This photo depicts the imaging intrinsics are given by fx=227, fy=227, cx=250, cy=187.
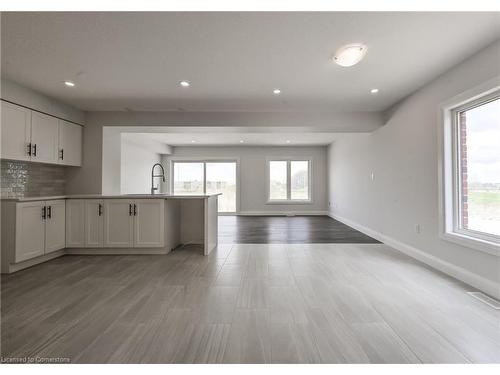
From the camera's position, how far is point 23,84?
2936mm

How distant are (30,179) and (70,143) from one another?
77 centimetres

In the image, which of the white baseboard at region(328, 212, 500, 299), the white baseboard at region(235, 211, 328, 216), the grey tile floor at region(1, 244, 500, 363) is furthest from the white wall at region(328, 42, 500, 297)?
the white baseboard at region(235, 211, 328, 216)

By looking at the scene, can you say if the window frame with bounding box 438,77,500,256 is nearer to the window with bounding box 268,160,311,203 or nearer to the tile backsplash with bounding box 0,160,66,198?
the window with bounding box 268,160,311,203

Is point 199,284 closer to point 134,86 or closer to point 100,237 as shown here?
point 100,237

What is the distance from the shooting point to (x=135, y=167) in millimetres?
6680

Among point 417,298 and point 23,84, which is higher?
point 23,84

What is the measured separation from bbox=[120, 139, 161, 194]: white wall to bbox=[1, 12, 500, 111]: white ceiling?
9.40 ft

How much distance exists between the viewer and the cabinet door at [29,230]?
9.07 feet

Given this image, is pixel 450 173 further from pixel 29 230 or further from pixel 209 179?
pixel 209 179

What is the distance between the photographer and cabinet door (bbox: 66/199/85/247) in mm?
3479

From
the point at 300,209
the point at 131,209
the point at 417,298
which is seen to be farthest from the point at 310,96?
the point at 300,209

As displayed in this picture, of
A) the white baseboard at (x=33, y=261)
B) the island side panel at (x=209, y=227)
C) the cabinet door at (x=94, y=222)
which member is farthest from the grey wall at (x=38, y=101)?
Answer: the island side panel at (x=209, y=227)

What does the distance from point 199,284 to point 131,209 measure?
5.96ft

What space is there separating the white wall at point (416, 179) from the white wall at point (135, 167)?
597 cm
